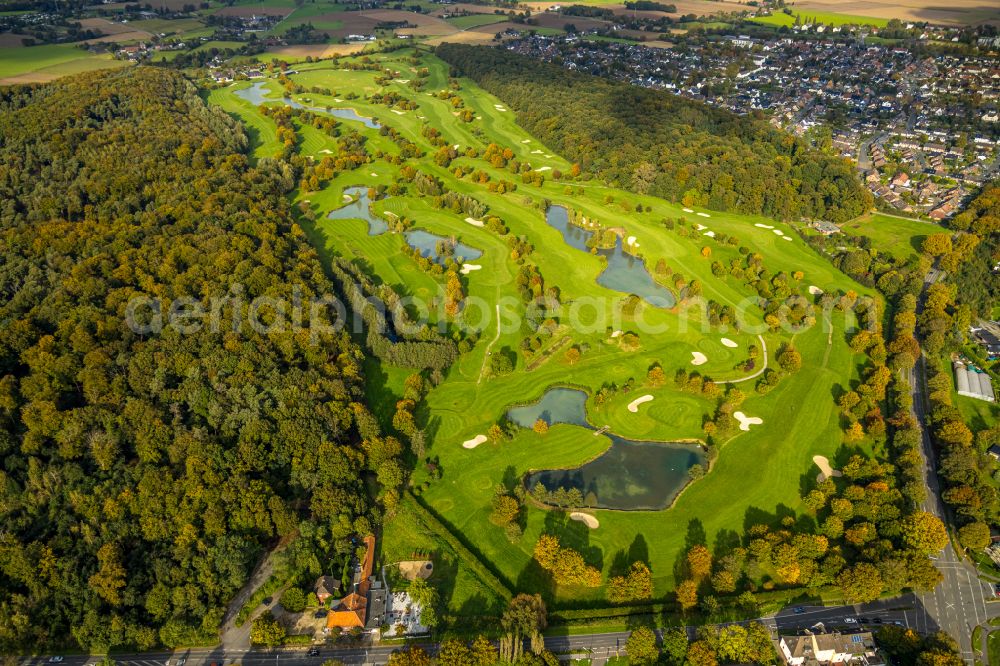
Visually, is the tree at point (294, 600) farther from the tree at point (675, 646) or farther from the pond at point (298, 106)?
the pond at point (298, 106)

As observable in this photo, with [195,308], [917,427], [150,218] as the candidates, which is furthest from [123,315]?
[917,427]

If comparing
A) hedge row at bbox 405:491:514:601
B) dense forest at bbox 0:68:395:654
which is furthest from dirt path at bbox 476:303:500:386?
hedge row at bbox 405:491:514:601

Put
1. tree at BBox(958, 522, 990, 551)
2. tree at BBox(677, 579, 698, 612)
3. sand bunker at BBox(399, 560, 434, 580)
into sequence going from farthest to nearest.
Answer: tree at BBox(958, 522, 990, 551)
sand bunker at BBox(399, 560, 434, 580)
tree at BBox(677, 579, 698, 612)

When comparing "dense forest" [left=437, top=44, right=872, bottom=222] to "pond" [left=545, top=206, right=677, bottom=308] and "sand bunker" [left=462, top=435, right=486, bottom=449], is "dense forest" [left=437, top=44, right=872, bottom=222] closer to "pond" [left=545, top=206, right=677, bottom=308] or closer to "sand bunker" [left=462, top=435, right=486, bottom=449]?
"pond" [left=545, top=206, right=677, bottom=308]

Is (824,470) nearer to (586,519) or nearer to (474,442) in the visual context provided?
(586,519)

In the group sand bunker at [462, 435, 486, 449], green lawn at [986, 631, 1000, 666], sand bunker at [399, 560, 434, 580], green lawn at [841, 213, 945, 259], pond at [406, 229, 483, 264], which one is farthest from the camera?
green lawn at [841, 213, 945, 259]

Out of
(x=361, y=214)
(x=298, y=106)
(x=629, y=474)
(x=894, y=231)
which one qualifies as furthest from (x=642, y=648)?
(x=298, y=106)
